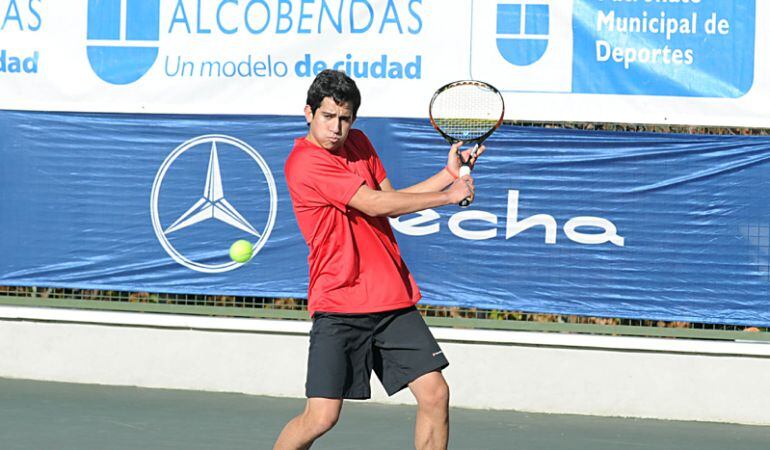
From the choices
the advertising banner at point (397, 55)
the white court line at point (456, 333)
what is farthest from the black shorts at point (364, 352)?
the advertising banner at point (397, 55)

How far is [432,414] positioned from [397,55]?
3.41m

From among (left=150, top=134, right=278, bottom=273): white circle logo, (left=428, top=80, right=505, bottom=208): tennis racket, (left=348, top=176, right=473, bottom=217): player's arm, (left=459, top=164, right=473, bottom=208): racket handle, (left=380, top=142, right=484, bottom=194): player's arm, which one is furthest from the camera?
(left=150, top=134, right=278, bottom=273): white circle logo

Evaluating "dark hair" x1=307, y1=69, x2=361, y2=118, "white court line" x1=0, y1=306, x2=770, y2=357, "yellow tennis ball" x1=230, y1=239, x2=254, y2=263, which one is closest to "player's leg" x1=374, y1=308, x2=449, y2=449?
"dark hair" x1=307, y1=69, x2=361, y2=118

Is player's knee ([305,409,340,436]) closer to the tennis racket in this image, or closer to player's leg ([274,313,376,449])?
player's leg ([274,313,376,449])

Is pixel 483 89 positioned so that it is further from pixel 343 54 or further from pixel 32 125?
pixel 32 125

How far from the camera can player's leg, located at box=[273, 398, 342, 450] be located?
4.77 meters

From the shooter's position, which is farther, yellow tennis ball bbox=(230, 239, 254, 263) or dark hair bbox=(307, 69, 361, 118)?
yellow tennis ball bbox=(230, 239, 254, 263)

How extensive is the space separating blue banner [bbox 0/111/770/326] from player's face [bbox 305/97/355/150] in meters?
2.94

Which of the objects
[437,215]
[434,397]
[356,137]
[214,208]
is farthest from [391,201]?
[214,208]

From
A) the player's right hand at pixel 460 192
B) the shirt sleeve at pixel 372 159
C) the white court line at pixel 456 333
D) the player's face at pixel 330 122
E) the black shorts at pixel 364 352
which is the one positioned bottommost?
the white court line at pixel 456 333

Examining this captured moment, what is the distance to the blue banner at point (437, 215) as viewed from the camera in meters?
7.50

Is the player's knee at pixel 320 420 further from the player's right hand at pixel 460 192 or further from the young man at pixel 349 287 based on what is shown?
the player's right hand at pixel 460 192

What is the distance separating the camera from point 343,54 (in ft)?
25.6

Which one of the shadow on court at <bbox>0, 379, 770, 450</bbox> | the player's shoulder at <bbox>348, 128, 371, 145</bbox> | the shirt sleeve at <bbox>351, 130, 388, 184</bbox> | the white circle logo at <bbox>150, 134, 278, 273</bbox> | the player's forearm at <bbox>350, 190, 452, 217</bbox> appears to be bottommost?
the shadow on court at <bbox>0, 379, 770, 450</bbox>
